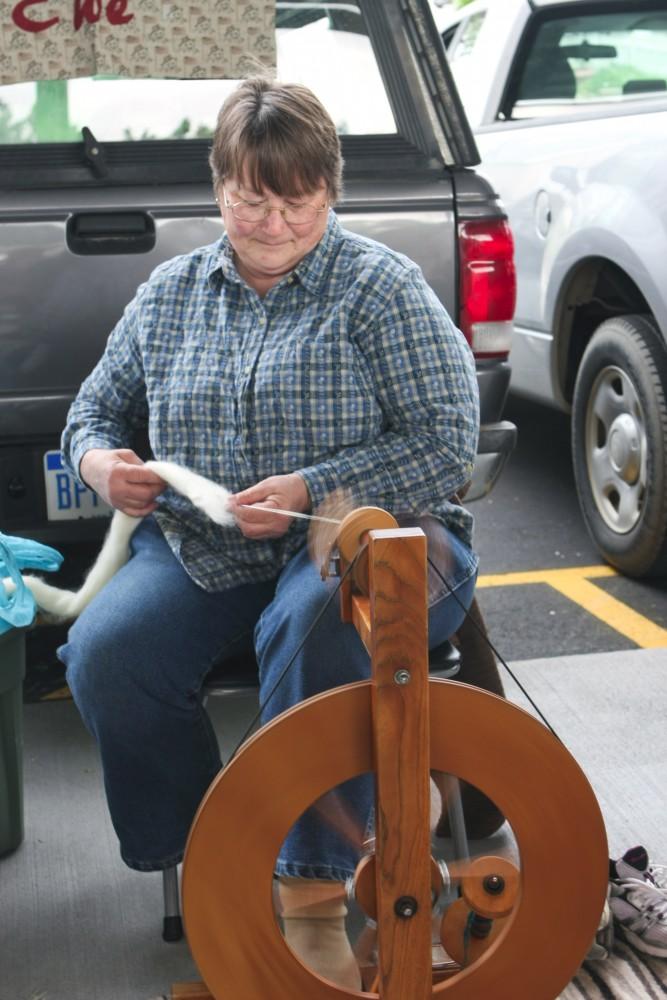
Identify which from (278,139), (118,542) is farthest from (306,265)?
(118,542)

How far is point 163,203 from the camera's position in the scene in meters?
3.01

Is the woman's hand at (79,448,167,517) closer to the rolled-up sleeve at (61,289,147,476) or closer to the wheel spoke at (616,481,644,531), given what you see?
the rolled-up sleeve at (61,289,147,476)

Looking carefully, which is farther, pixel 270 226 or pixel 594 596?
pixel 594 596

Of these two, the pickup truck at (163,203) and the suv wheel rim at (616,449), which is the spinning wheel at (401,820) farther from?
the suv wheel rim at (616,449)

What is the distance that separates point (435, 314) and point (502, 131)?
10.4 ft

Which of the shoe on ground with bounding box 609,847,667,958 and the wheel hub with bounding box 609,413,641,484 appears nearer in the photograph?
the shoe on ground with bounding box 609,847,667,958

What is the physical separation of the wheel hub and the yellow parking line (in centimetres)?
39

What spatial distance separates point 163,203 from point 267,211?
2.60 ft

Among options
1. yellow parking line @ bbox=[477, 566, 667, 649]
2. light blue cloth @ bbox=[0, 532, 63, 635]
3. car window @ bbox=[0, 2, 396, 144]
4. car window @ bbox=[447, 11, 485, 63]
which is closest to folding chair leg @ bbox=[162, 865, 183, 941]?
light blue cloth @ bbox=[0, 532, 63, 635]

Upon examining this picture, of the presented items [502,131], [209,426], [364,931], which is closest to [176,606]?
[209,426]

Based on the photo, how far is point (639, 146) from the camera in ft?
13.6

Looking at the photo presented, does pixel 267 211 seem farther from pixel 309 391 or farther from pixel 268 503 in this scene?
pixel 268 503

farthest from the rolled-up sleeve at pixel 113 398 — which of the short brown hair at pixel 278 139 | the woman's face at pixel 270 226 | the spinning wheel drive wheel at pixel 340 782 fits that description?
the spinning wheel drive wheel at pixel 340 782

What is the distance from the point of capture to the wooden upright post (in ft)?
5.62
